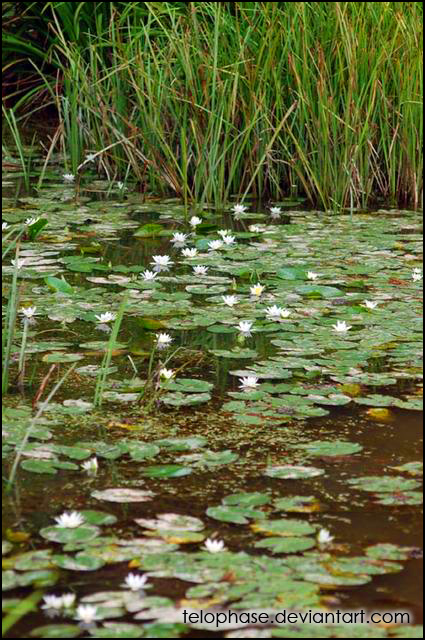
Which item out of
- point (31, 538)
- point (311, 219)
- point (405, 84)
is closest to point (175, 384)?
point (31, 538)

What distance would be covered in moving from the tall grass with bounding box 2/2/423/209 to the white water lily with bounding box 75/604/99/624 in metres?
3.53

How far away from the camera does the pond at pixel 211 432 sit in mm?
2139

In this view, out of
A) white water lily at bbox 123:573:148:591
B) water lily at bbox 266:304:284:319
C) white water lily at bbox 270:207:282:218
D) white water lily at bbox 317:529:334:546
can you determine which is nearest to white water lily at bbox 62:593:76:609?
white water lily at bbox 123:573:148:591

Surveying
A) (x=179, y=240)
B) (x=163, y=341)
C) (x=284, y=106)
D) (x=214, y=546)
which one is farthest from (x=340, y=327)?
(x=284, y=106)

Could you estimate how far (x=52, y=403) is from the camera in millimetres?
3064

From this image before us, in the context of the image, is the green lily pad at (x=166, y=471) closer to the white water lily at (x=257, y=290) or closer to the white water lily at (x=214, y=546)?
the white water lily at (x=214, y=546)

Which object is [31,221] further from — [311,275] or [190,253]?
[311,275]

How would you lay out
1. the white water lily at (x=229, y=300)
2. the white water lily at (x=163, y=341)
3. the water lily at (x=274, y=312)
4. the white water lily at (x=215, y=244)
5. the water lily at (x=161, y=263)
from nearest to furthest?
the white water lily at (x=163, y=341)
the water lily at (x=274, y=312)
the white water lily at (x=229, y=300)
the water lily at (x=161, y=263)
the white water lily at (x=215, y=244)

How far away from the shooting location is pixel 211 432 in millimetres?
2906

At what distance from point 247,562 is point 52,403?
3.34 ft

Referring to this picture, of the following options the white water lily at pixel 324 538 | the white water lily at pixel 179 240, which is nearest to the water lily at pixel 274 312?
the white water lily at pixel 179 240

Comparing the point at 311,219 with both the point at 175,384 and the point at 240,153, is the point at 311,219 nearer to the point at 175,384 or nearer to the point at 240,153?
the point at 240,153

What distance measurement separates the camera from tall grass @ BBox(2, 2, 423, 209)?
552 cm

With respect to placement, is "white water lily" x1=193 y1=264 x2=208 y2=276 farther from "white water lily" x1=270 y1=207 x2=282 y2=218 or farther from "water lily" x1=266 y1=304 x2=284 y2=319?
"white water lily" x1=270 y1=207 x2=282 y2=218
